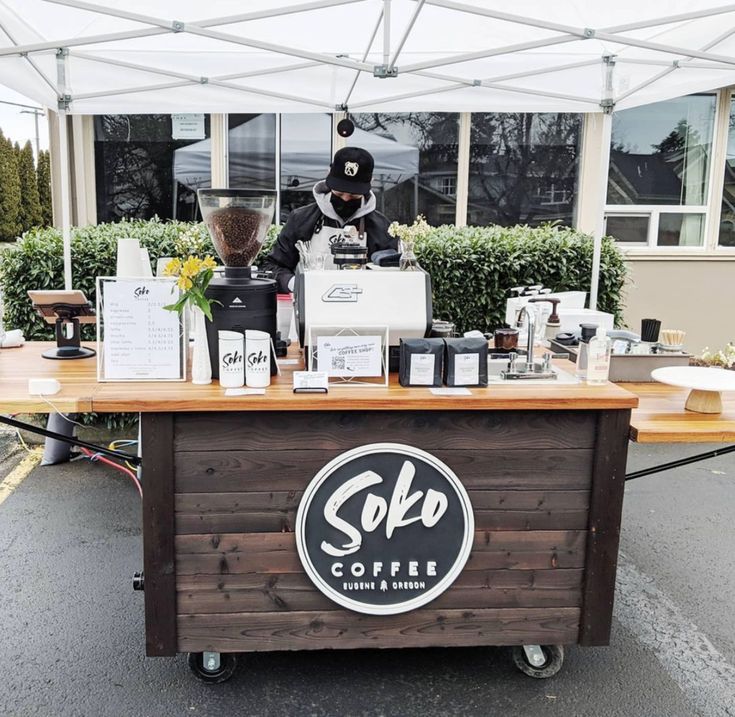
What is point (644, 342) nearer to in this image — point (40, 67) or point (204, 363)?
point (204, 363)

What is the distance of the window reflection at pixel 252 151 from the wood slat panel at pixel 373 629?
5566 mm

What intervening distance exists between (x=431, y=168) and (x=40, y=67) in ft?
13.7

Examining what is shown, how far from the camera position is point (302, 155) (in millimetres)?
7434

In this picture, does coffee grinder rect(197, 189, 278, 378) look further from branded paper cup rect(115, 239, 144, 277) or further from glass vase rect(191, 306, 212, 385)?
branded paper cup rect(115, 239, 144, 277)

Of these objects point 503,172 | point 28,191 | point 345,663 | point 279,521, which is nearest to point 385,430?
point 279,521

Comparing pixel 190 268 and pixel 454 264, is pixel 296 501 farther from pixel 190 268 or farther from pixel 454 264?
pixel 454 264

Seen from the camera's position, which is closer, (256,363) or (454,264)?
(256,363)

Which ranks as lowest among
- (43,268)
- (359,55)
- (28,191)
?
(43,268)

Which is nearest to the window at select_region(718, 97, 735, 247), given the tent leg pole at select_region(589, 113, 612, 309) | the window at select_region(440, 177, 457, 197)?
the window at select_region(440, 177, 457, 197)

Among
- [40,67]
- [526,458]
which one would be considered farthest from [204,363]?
[40,67]

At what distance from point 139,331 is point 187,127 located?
5.46 m

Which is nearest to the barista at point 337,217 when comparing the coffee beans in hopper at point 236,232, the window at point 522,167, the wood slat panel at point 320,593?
the coffee beans in hopper at point 236,232

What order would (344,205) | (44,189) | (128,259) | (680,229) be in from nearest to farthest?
(128,259) < (344,205) < (680,229) < (44,189)

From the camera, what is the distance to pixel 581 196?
7.51 meters
